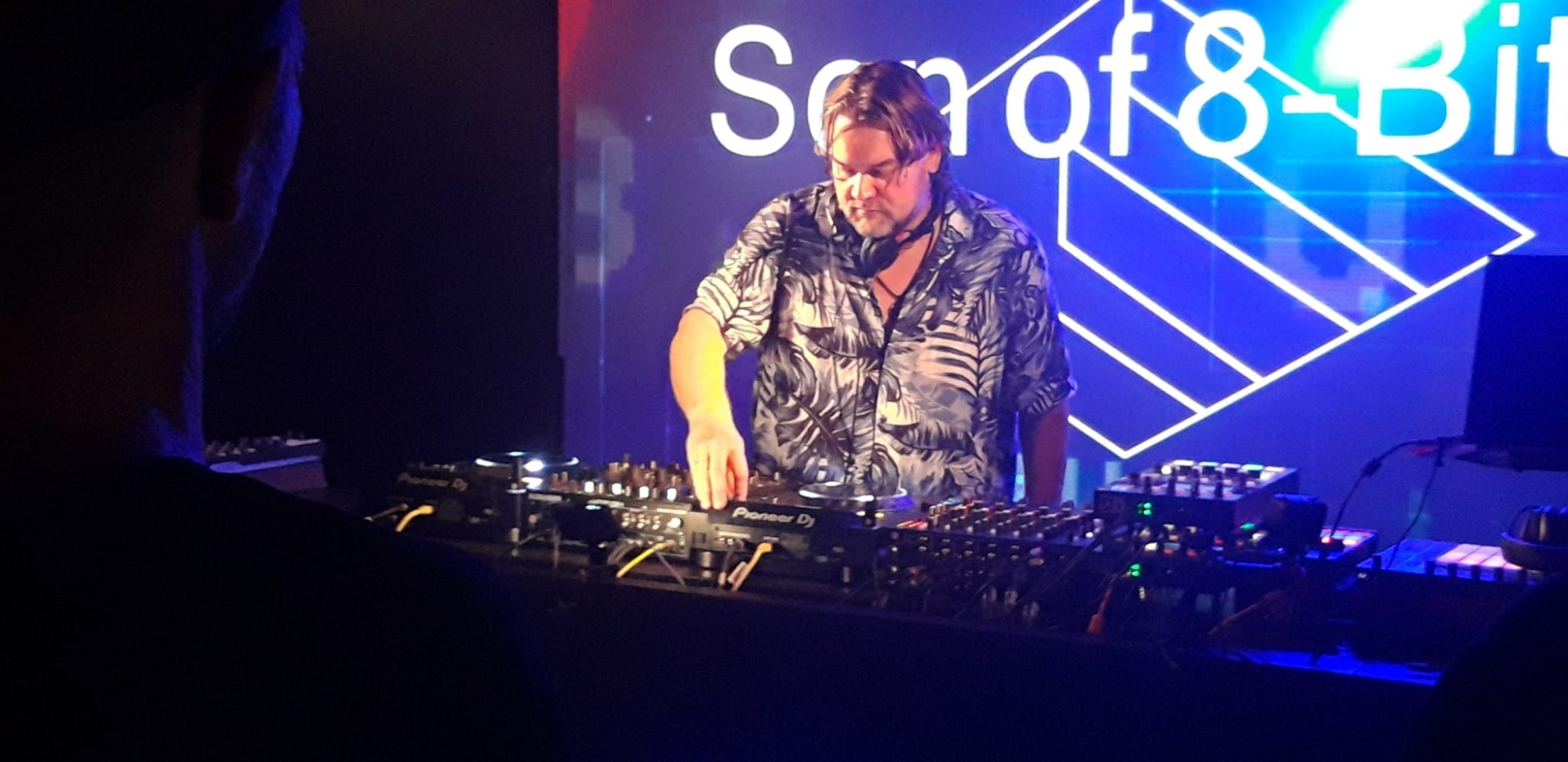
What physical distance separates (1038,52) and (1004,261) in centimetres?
117

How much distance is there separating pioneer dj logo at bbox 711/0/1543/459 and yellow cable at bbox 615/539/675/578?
2.28m

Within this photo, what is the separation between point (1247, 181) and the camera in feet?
13.7

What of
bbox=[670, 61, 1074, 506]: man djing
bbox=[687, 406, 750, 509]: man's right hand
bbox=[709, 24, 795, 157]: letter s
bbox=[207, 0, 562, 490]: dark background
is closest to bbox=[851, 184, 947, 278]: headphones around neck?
bbox=[670, 61, 1074, 506]: man djing

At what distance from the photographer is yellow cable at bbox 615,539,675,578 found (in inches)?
94.3

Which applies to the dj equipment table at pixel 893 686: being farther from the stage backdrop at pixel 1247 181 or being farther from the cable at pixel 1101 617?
the stage backdrop at pixel 1247 181

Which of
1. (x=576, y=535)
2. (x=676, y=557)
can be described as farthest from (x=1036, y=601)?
(x=576, y=535)

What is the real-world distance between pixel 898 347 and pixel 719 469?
1019 millimetres

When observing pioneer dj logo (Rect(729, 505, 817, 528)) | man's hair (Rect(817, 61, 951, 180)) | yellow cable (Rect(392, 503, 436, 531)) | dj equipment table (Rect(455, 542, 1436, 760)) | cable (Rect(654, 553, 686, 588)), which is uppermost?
man's hair (Rect(817, 61, 951, 180))

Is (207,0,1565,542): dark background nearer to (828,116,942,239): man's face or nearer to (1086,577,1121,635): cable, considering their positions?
(828,116,942,239): man's face

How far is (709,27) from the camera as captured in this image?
490 cm

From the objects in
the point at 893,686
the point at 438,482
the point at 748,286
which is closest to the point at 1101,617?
the point at 893,686

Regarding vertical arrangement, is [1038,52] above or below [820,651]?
above

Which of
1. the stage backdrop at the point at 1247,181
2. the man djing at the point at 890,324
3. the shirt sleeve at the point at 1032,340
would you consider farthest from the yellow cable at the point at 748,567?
the stage backdrop at the point at 1247,181

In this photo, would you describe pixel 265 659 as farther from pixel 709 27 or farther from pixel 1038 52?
pixel 709 27
